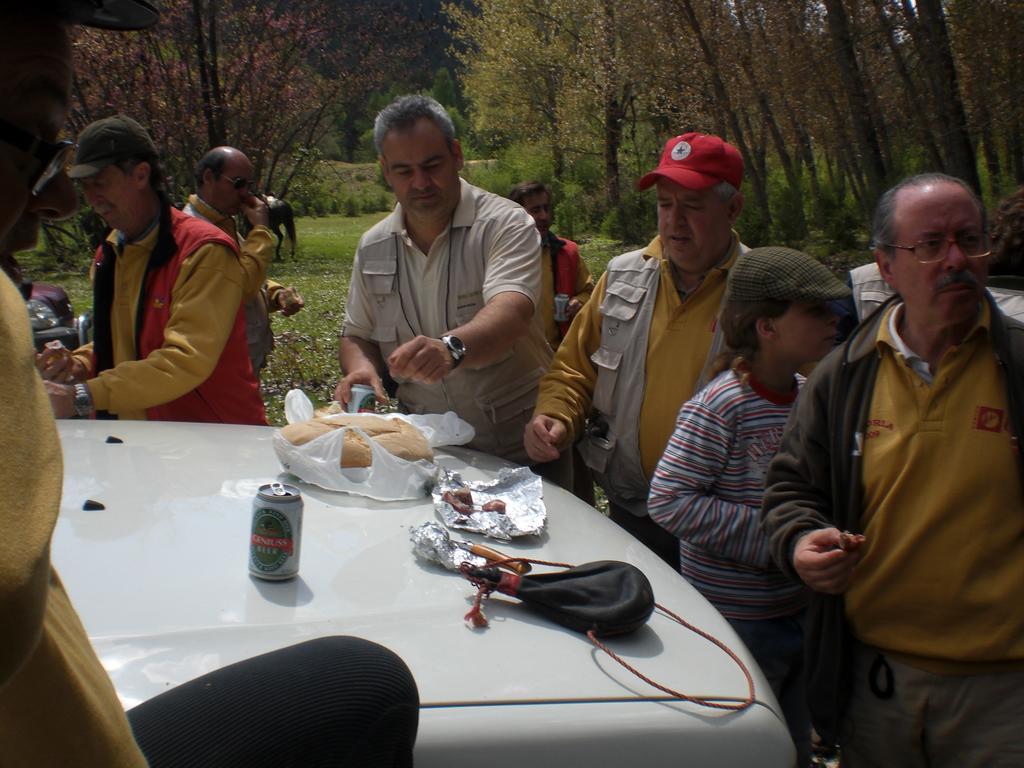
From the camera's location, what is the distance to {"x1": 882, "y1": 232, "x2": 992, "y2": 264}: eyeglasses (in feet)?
8.00

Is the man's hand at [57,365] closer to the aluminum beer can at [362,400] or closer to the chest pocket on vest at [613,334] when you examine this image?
the aluminum beer can at [362,400]

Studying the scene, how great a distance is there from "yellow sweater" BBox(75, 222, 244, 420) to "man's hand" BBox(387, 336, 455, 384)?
0.81 m

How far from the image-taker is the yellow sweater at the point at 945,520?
2.31 metres

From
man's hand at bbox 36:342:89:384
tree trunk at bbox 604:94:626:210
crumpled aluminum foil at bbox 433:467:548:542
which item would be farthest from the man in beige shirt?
tree trunk at bbox 604:94:626:210

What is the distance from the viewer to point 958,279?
2385mm

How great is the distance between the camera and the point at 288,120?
70.6ft

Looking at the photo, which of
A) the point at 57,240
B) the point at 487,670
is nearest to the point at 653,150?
the point at 57,240

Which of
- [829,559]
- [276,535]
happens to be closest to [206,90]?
[276,535]

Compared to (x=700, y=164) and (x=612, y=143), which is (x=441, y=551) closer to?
(x=700, y=164)

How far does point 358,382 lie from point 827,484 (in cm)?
181

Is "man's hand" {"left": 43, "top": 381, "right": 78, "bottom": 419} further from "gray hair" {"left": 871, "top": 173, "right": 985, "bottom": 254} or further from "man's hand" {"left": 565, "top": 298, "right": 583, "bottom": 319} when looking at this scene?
"man's hand" {"left": 565, "top": 298, "right": 583, "bottom": 319}

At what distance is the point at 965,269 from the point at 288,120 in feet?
68.0

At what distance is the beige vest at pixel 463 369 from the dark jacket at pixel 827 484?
147cm

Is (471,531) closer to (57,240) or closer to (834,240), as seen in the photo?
(834,240)
